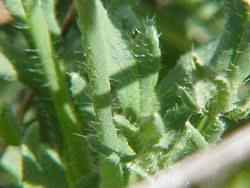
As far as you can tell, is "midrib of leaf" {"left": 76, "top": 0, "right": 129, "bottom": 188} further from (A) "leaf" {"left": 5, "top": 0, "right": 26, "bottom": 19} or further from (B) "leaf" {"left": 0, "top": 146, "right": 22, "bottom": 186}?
(B) "leaf" {"left": 0, "top": 146, "right": 22, "bottom": 186}

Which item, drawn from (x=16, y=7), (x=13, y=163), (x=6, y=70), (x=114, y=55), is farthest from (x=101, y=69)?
(x=13, y=163)

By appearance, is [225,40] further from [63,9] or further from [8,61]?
[63,9]

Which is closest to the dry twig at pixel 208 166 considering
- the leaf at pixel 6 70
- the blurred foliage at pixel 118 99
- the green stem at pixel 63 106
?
the blurred foliage at pixel 118 99

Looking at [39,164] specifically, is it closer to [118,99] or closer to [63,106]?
[63,106]

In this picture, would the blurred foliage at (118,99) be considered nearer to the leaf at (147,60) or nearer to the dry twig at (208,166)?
the leaf at (147,60)

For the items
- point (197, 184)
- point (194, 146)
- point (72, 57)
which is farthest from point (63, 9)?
point (197, 184)

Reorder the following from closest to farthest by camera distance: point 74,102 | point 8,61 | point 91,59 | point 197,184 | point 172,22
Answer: point 197,184, point 91,59, point 74,102, point 8,61, point 172,22

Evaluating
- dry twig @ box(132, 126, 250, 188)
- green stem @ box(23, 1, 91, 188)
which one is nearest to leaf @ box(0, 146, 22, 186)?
green stem @ box(23, 1, 91, 188)

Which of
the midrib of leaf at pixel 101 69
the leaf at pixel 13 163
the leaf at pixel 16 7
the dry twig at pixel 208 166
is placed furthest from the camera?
the leaf at pixel 13 163

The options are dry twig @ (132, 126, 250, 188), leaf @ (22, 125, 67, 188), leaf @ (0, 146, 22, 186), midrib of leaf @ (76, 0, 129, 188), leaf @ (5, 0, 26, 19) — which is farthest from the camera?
leaf @ (0, 146, 22, 186)
